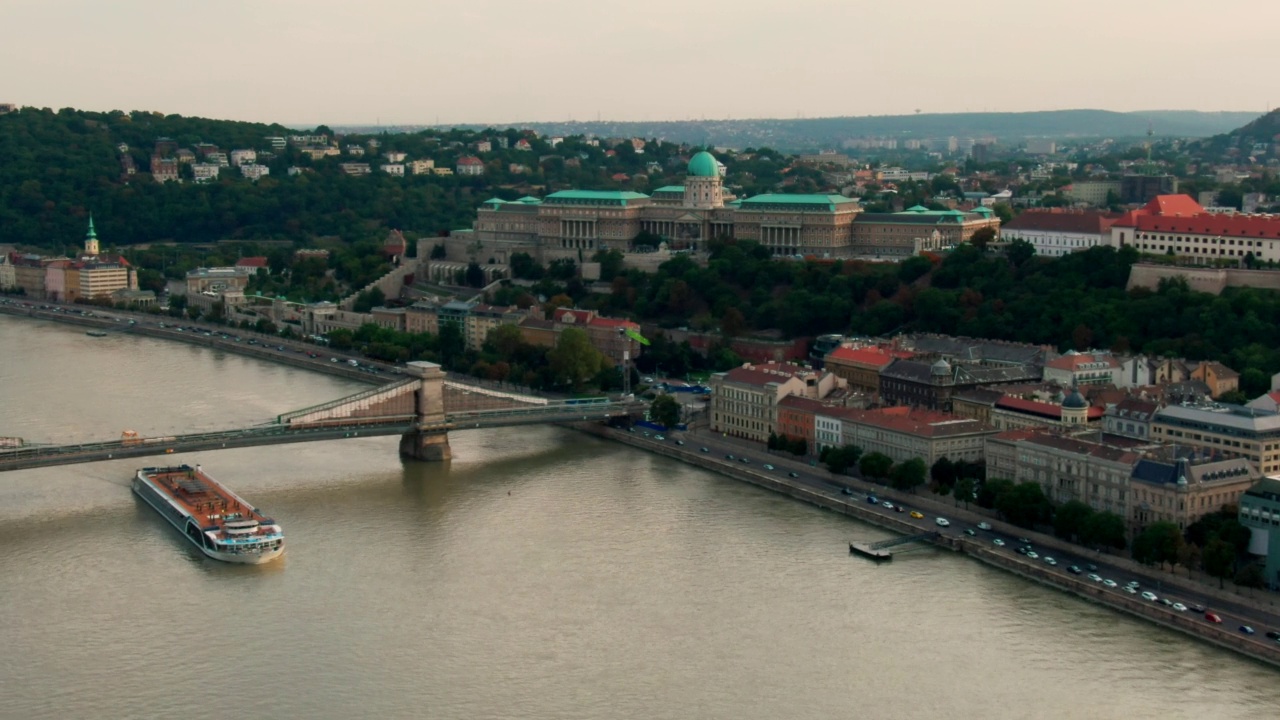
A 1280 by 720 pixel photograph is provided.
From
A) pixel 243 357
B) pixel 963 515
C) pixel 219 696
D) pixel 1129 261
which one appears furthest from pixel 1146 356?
pixel 243 357

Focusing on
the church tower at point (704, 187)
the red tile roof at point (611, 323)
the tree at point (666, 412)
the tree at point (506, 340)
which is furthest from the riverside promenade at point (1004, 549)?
the church tower at point (704, 187)

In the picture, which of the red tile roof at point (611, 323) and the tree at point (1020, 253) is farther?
the tree at point (1020, 253)

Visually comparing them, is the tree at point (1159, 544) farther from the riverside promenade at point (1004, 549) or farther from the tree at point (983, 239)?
the tree at point (983, 239)

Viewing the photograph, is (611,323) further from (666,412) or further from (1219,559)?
(1219,559)

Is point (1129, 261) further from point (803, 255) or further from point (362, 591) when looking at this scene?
point (362, 591)

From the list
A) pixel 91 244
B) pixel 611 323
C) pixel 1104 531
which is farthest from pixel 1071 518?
pixel 91 244

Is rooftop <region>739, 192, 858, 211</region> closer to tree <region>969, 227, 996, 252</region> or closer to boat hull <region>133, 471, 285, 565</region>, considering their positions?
tree <region>969, 227, 996, 252</region>
